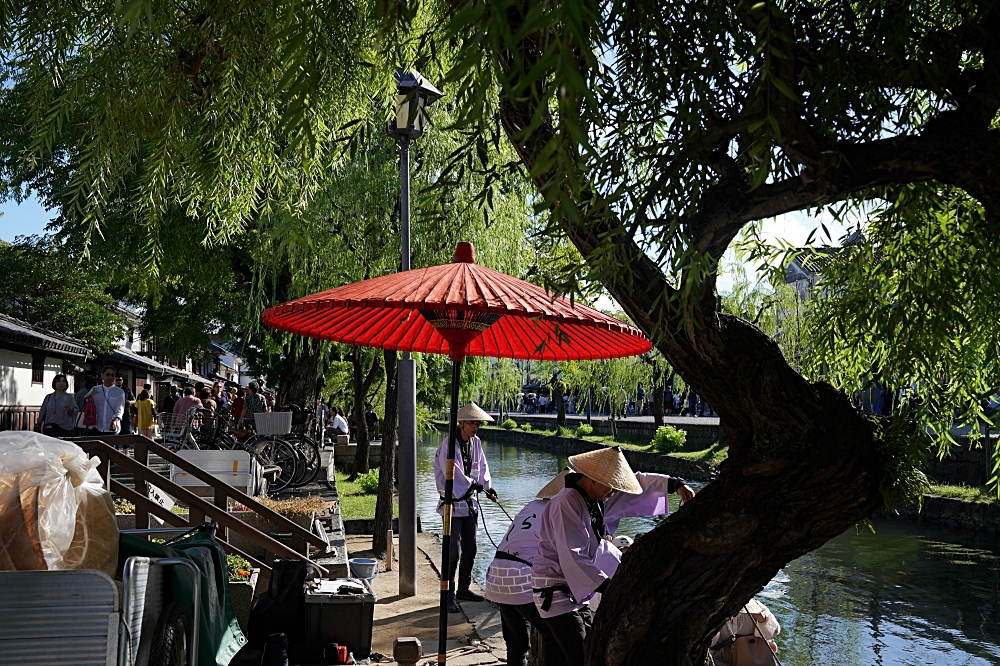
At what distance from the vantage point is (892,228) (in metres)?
3.96

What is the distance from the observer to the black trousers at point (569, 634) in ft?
15.5

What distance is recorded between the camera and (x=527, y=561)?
516 centimetres

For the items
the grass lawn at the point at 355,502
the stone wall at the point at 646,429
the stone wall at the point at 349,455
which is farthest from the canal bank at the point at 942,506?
the stone wall at the point at 349,455

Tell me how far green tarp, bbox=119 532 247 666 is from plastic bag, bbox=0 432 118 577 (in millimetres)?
240

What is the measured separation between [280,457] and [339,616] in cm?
965

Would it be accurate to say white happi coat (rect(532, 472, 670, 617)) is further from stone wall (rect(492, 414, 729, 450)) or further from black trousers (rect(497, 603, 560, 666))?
stone wall (rect(492, 414, 729, 450))

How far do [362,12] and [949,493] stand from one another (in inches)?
729

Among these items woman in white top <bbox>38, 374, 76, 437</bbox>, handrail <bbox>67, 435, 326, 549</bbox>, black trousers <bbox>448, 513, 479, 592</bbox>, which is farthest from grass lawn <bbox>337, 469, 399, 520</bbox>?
handrail <bbox>67, 435, 326, 549</bbox>

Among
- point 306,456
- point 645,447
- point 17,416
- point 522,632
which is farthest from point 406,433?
point 645,447

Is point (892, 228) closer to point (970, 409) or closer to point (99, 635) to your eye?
point (970, 409)

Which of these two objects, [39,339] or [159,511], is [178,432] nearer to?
[39,339]

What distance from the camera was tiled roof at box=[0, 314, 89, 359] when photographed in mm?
20109

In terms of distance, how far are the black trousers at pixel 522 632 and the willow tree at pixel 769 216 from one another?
1265 mm

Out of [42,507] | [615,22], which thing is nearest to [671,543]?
[615,22]
